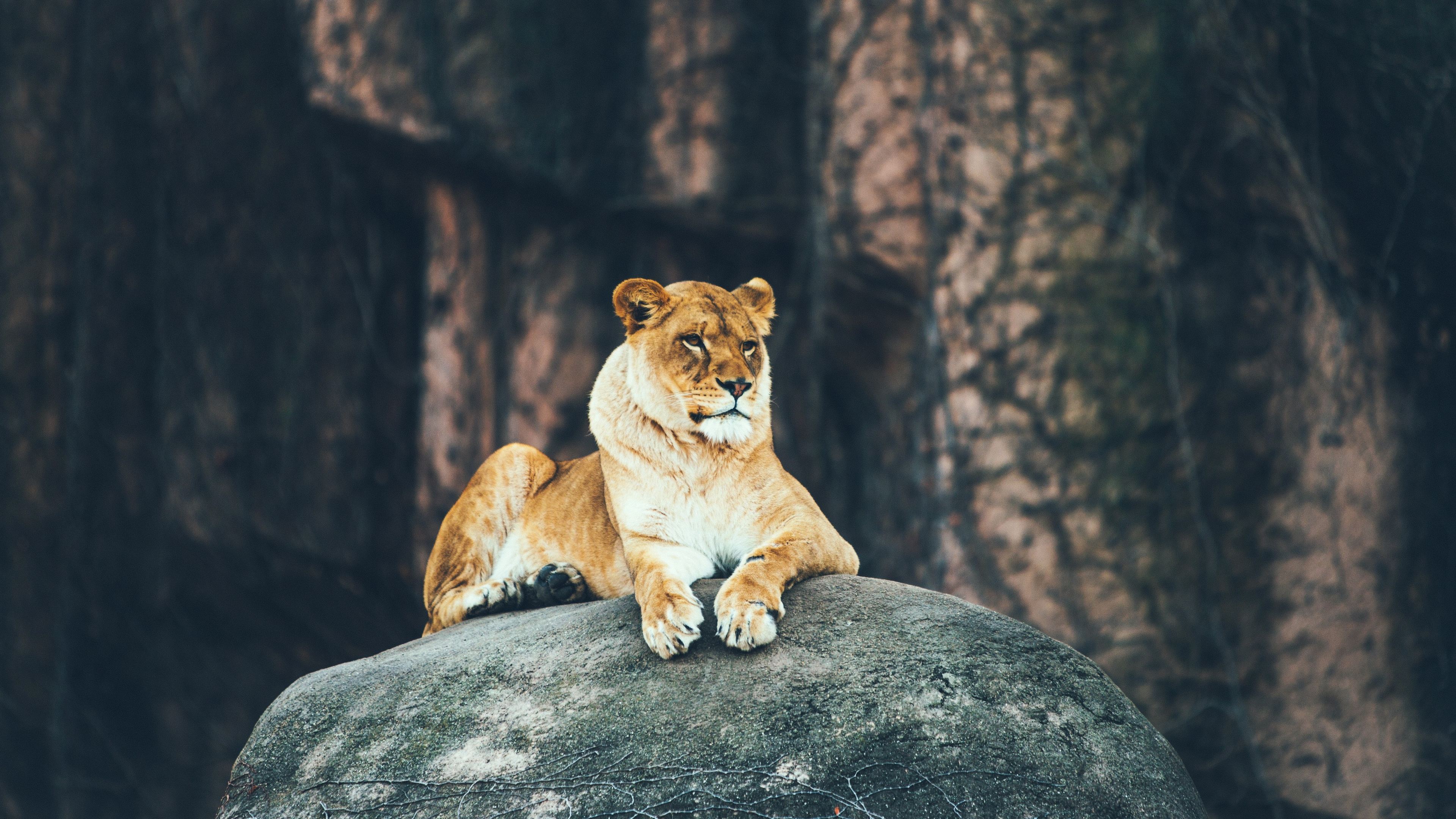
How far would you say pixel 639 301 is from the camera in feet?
11.5

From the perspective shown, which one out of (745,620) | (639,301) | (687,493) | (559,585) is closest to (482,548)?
(559,585)

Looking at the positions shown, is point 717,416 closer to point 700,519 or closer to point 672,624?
point 700,519

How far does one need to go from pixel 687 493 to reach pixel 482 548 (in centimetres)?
105

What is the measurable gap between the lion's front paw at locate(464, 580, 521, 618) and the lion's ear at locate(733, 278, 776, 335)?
1254 millimetres

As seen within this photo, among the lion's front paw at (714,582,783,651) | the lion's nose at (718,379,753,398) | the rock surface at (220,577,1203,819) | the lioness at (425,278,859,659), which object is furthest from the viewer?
the lion's nose at (718,379,753,398)

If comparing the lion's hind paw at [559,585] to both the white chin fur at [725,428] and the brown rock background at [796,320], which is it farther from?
the brown rock background at [796,320]

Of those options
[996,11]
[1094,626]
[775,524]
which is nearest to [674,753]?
[775,524]

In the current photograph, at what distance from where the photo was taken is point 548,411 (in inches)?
272

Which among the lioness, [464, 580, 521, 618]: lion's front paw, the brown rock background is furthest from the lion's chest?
the brown rock background

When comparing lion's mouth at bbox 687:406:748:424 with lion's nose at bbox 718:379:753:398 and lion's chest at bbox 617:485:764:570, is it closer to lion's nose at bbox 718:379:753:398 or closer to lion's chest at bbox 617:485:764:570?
lion's nose at bbox 718:379:753:398

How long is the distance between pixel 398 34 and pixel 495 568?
3716 mm

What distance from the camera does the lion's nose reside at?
10.9 ft

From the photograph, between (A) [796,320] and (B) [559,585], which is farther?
(A) [796,320]

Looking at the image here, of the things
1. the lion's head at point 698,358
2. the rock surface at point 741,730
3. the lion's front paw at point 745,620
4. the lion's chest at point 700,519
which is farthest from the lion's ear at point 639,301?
the lion's front paw at point 745,620
